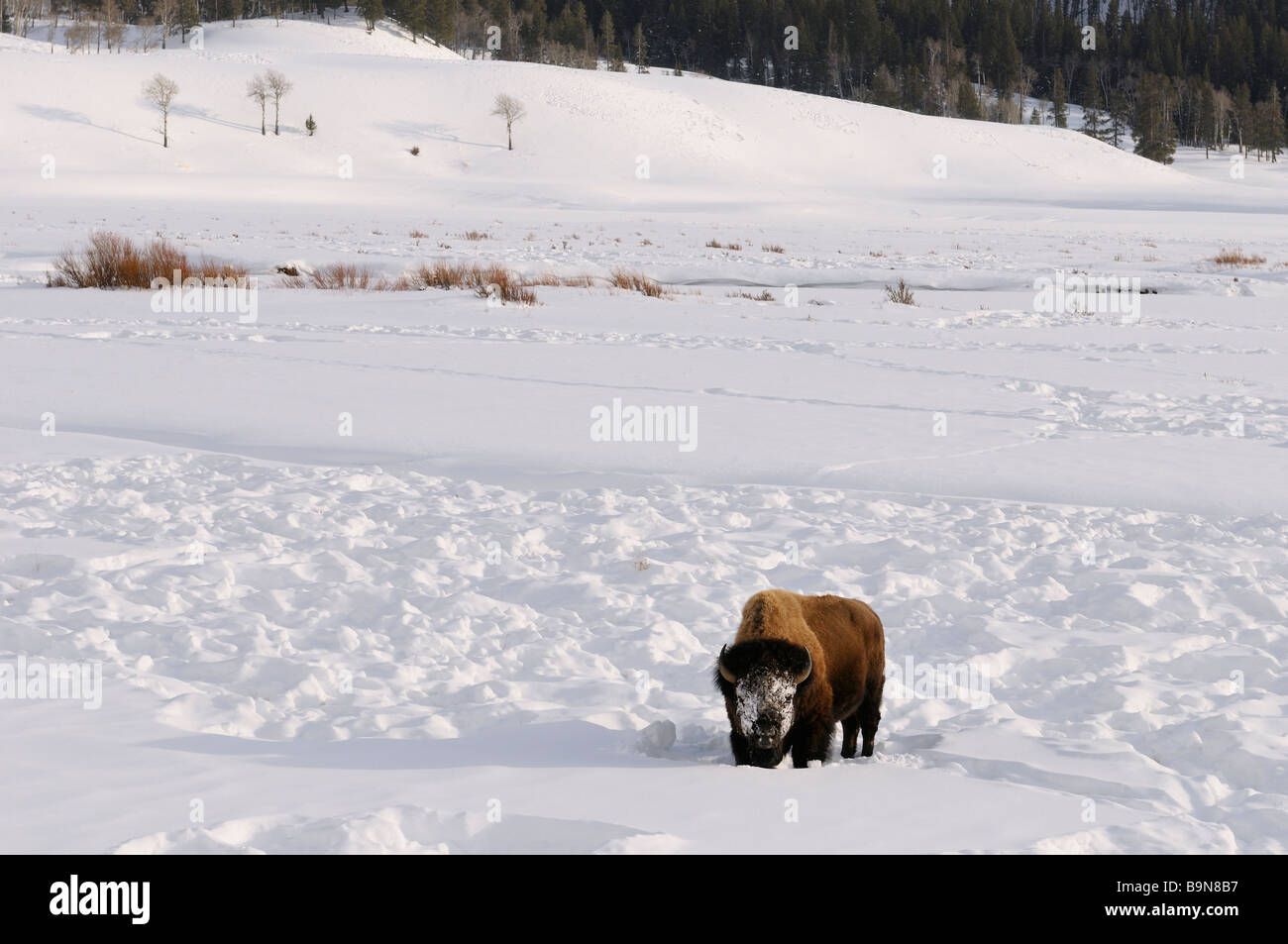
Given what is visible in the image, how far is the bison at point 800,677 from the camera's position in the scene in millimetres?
3740

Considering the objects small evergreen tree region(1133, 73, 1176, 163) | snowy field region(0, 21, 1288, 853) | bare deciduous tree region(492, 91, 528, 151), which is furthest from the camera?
small evergreen tree region(1133, 73, 1176, 163)

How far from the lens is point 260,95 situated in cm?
7800

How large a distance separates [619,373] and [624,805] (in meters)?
8.97

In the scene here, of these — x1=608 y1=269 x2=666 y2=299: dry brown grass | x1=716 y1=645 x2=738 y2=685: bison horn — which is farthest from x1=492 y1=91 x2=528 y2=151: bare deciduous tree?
x1=716 y1=645 x2=738 y2=685: bison horn

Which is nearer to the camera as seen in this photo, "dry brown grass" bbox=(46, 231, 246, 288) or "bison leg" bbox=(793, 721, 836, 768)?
"bison leg" bbox=(793, 721, 836, 768)

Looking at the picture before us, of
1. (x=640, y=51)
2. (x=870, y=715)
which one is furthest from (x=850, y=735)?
(x=640, y=51)

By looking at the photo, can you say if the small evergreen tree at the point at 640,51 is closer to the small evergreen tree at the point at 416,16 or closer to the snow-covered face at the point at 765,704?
the small evergreen tree at the point at 416,16

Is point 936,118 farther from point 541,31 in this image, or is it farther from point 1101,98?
point 541,31

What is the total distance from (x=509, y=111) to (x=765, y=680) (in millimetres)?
81736

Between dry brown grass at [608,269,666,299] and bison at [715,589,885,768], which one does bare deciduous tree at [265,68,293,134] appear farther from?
bison at [715,589,885,768]

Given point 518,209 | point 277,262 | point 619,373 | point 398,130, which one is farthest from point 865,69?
point 619,373

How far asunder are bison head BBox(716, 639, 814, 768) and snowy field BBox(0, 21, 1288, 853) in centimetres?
19

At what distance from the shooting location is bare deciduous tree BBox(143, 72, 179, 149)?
70.1 metres

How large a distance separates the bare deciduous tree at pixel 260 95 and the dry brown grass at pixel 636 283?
2469 inches
